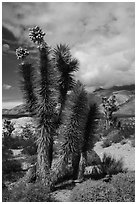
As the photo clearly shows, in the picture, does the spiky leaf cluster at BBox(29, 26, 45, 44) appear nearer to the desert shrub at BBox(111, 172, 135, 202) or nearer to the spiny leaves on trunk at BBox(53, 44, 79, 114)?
the spiny leaves on trunk at BBox(53, 44, 79, 114)

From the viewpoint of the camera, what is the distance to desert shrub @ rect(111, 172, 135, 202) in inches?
248

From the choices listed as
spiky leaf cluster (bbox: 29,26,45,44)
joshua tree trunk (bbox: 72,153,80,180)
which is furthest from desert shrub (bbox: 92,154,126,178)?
spiky leaf cluster (bbox: 29,26,45,44)

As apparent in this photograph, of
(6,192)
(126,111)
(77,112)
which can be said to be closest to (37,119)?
(77,112)

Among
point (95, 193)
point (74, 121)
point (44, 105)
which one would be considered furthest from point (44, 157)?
point (95, 193)

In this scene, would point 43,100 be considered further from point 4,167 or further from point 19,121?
point 19,121

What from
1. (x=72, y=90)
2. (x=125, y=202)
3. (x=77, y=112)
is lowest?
(x=125, y=202)

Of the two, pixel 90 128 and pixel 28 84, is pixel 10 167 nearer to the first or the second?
pixel 28 84

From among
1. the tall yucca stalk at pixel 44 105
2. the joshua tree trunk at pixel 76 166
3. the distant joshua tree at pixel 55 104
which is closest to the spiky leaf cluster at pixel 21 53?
the distant joshua tree at pixel 55 104

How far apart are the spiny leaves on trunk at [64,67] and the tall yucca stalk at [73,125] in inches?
19.0

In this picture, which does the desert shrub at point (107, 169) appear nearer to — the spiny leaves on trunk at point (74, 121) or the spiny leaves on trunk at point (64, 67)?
the spiny leaves on trunk at point (74, 121)

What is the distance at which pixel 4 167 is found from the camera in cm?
973

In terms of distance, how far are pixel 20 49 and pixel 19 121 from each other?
2232cm

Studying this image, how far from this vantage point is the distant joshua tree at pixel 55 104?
727 centimetres

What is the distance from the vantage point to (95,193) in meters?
6.21
